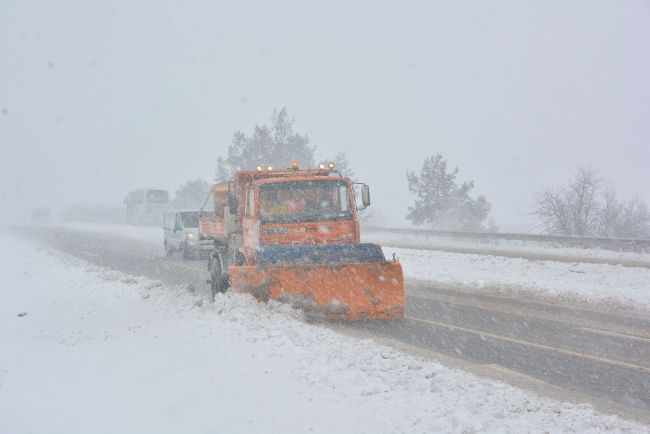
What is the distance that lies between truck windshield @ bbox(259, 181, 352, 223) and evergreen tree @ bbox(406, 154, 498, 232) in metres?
37.3

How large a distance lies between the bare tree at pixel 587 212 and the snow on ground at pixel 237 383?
26365mm

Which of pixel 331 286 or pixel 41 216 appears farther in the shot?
pixel 41 216

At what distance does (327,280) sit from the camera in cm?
915

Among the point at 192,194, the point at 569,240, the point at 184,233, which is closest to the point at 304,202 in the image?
the point at 184,233

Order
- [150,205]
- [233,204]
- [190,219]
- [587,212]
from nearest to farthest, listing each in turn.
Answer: [233,204]
[190,219]
[587,212]
[150,205]

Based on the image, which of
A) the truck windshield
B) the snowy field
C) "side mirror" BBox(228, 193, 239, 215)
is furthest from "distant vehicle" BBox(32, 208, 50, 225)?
the truck windshield

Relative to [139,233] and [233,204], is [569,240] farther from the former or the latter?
[139,233]

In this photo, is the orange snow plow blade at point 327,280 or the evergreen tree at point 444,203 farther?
the evergreen tree at point 444,203

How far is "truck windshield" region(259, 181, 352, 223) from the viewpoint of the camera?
9977 mm

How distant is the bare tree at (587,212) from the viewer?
101 ft

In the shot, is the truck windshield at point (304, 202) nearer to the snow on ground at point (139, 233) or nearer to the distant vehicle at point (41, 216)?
the snow on ground at point (139, 233)

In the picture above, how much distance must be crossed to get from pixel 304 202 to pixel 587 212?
→ 84.5ft

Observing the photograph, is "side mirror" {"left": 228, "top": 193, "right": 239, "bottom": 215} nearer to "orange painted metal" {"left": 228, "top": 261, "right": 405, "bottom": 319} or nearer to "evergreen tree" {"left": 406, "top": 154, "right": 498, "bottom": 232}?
"orange painted metal" {"left": 228, "top": 261, "right": 405, "bottom": 319}

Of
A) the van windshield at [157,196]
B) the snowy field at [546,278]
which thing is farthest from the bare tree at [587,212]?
the van windshield at [157,196]
